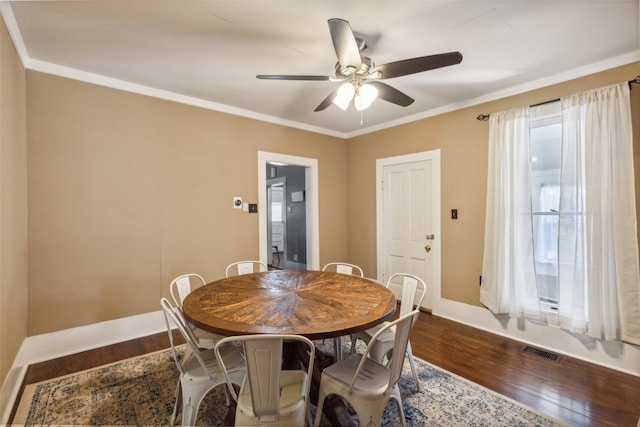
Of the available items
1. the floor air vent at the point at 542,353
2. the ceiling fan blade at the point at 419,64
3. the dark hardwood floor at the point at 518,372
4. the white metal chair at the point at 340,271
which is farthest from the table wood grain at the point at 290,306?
the floor air vent at the point at 542,353

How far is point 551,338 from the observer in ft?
8.67

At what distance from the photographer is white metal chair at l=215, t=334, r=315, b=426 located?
117 centimetres

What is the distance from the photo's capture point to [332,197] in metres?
4.47

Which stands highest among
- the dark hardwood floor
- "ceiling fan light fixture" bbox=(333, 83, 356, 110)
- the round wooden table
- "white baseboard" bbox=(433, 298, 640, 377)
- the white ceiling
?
the white ceiling

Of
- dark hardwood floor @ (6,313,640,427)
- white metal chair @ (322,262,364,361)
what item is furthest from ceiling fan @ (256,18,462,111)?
dark hardwood floor @ (6,313,640,427)

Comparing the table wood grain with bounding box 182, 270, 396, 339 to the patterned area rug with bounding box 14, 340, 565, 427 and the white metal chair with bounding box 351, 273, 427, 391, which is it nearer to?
the white metal chair with bounding box 351, 273, 427, 391

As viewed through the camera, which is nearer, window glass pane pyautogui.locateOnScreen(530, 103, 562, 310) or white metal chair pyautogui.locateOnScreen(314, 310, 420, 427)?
white metal chair pyautogui.locateOnScreen(314, 310, 420, 427)

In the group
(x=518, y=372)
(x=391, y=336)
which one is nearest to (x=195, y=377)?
(x=391, y=336)

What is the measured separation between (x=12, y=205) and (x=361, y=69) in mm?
2510

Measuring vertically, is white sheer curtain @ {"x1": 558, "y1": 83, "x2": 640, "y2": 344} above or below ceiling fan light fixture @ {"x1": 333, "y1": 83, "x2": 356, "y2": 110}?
below

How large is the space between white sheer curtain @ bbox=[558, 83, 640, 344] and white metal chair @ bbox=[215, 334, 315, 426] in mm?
→ 2486

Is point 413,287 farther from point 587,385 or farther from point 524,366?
point 587,385

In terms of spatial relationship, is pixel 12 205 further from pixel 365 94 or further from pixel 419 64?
pixel 419 64

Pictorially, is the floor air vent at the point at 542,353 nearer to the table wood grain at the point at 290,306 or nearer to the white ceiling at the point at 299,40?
the table wood grain at the point at 290,306
